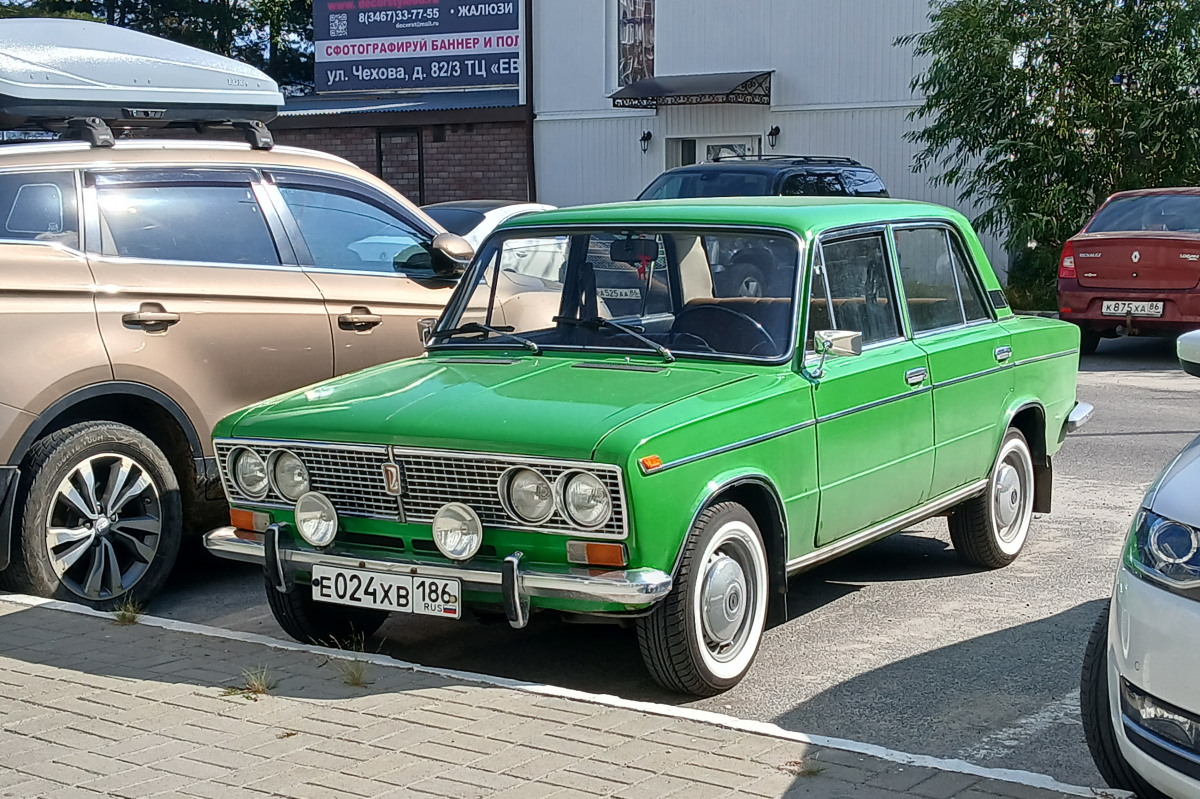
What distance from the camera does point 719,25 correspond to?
84.9 feet

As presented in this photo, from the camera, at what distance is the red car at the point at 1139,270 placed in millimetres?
14062

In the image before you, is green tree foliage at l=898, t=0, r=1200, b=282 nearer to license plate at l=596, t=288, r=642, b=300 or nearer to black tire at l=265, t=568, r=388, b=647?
license plate at l=596, t=288, r=642, b=300

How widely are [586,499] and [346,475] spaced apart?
0.99 meters

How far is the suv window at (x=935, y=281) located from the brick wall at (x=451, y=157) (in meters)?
21.8

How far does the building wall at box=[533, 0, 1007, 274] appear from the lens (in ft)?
78.9

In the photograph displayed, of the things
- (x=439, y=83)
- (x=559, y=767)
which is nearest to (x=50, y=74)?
(x=559, y=767)

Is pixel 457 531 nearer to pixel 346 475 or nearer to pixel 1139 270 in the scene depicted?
pixel 346 475

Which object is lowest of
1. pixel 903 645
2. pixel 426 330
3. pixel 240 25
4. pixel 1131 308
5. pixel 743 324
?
pixel 903 645

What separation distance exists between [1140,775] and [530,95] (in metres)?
25.6

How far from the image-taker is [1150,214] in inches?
590

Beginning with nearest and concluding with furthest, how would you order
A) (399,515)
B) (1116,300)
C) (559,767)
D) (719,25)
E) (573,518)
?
(559,767) < (573,518) < (399,515) < (1116,300) < (719,25)

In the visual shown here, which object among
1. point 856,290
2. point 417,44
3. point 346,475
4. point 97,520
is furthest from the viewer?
point 417,44

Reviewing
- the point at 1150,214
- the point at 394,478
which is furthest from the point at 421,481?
the point at 1150,214

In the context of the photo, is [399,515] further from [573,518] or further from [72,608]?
[72,608]
